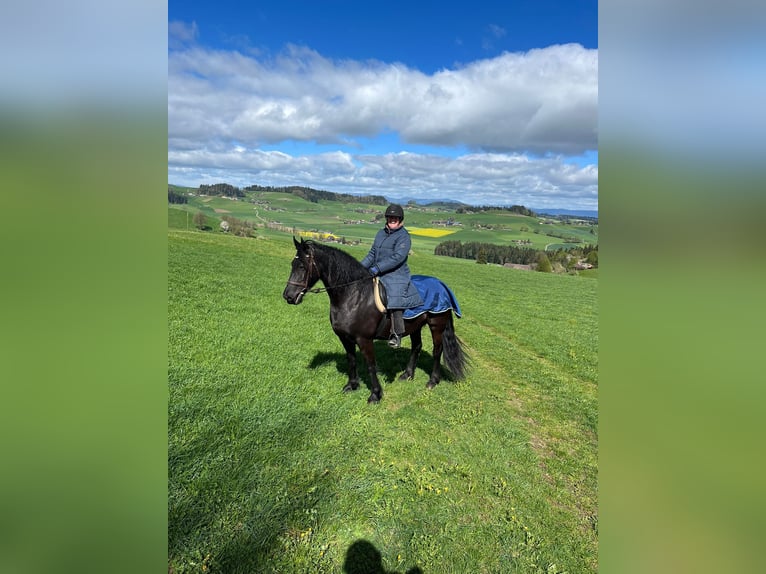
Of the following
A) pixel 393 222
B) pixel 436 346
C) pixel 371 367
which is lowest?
pixel 371 367

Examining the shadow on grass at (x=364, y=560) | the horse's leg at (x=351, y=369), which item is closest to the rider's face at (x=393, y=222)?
the horse's leg at (x=351, y=369)

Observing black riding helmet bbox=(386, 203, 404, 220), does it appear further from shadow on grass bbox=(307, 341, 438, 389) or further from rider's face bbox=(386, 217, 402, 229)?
shadow on grass bbox=(307, 341, 438, 389)

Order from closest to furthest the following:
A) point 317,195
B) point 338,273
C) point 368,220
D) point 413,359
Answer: point 338,273, point 413,359, point 368,220, point 317,195

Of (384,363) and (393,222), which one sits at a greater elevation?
(393,222)

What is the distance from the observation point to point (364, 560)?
Answer: 358 centimetres

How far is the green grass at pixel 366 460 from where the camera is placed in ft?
12.1

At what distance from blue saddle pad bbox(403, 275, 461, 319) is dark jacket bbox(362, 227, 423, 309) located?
178 mm

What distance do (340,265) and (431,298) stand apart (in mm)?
2009

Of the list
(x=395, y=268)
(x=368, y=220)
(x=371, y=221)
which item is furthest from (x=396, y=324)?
(x=368, y=220)

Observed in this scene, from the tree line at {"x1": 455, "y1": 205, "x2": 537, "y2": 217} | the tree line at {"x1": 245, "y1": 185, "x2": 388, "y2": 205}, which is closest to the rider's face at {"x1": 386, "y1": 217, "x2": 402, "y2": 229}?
the tree line at {"x1": 245, "y1": 185, "x2": 388, "y2": 205}

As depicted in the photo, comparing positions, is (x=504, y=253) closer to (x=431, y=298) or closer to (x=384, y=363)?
(x=384, y=363)
